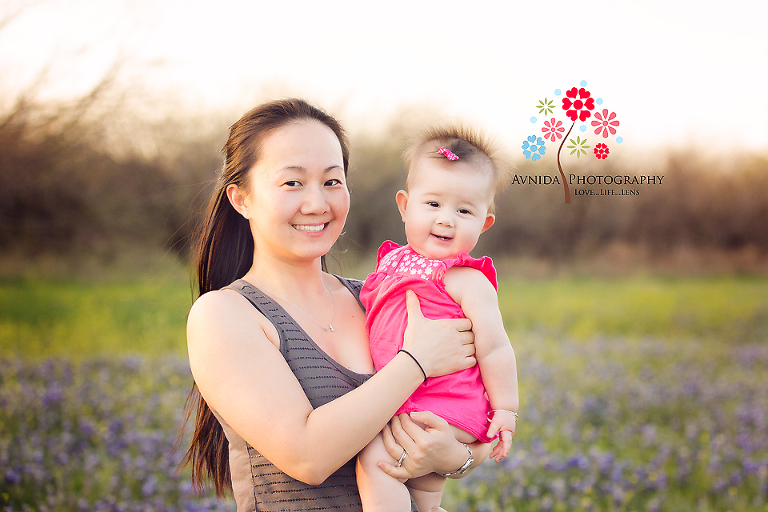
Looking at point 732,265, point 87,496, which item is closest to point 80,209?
point 87,496

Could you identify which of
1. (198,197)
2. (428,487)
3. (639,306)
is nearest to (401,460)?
(428,487)

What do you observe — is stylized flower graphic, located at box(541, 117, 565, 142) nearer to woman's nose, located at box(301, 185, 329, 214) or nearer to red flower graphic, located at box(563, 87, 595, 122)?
red flower graphic, located at box(563, 87, 595, 122)

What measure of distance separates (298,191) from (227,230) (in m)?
0.48

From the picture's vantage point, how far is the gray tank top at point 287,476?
1.66 m

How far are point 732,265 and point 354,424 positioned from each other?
521 inches

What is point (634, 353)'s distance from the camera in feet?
25.0

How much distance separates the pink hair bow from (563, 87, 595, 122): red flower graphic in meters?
2.65

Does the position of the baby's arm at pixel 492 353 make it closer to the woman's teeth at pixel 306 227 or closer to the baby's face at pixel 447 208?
the baby's face at pixel 447 208

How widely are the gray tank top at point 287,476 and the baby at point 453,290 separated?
0.11 metres

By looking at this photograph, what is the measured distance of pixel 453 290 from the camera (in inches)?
74.0

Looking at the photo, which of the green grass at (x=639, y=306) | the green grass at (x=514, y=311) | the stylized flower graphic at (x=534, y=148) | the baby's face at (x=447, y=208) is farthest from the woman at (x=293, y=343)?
the green grass at (x=639, y=306)

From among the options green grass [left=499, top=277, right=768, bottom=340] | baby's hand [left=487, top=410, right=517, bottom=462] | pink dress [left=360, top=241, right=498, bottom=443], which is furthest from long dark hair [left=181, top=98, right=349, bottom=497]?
green grass [left=499, top=277, right=768, bottom=340]

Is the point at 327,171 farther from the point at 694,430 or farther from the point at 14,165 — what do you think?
the point at 14,165

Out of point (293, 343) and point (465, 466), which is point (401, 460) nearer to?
point (465, 466)
